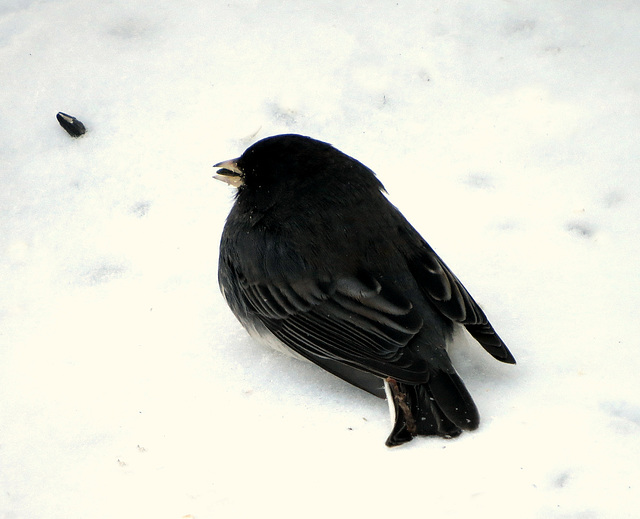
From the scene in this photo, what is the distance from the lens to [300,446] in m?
3.27

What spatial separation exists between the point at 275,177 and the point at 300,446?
3.97 ft

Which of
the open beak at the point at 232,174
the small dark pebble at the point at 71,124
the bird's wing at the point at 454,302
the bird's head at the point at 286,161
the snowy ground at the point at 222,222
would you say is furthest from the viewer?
the small dark pebble at the point at 71,124

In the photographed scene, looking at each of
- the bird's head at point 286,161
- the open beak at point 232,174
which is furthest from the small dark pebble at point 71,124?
the bird's head at point 286,161

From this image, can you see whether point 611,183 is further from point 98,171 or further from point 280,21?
point 98,171

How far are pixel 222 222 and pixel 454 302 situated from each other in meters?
1.60

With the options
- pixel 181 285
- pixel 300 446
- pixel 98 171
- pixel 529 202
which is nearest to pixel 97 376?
pixel 181 285

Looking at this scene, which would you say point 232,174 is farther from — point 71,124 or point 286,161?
point 71,124

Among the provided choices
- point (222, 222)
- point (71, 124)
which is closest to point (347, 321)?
point (222, 222)

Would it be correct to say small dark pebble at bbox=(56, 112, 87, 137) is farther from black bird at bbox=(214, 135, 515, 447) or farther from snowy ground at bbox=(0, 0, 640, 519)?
black bird at bbox=(214, 135, 515, 447)

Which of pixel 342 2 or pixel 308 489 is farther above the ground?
pixel 342 2

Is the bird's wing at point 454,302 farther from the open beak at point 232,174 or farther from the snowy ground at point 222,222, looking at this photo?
the open beak at point 232,174

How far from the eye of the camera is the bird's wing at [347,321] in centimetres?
333

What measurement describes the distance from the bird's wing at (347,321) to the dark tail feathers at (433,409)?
0.09m

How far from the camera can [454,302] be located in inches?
138
